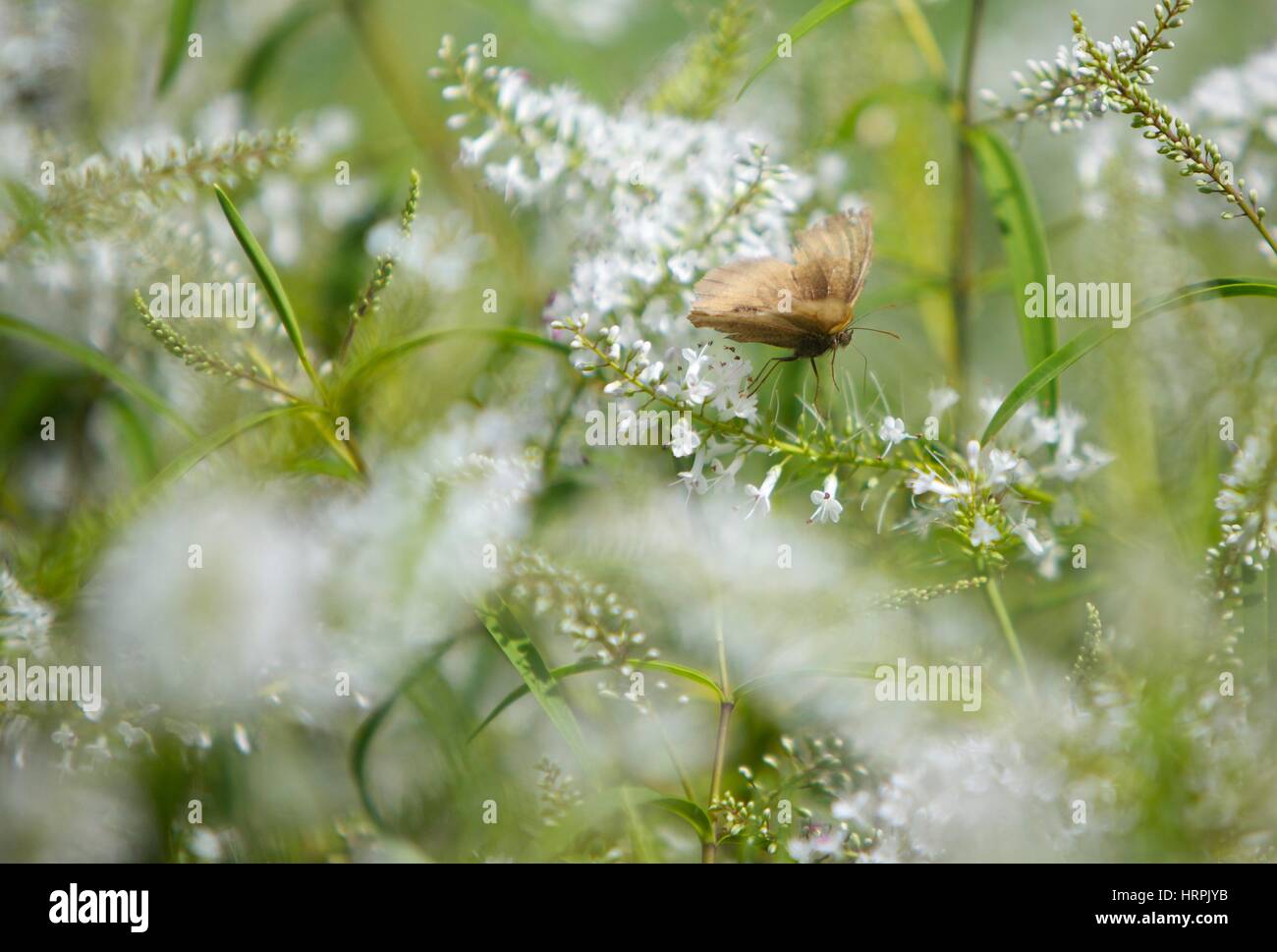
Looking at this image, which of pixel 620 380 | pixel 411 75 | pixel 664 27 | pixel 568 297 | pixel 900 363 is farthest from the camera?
pixel 664 27

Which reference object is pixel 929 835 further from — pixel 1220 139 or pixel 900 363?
pixel 1220 139

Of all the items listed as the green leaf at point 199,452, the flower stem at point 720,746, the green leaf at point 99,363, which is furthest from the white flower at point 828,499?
the green leaf at point 99,363

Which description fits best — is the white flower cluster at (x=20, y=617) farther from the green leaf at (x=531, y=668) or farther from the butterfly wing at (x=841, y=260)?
the butterfly wing at (x=841, y=260)

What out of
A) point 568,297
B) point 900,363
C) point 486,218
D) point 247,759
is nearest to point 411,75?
point 486,218

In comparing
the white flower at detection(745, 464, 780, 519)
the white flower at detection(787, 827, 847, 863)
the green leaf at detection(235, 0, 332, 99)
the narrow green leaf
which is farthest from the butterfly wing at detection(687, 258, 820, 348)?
the green leaf at detection(235, 0, 332, 99)

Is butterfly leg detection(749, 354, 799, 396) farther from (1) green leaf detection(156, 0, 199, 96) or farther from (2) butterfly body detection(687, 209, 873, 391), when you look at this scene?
(1) green leaf detection(156, 0, 199, 96)

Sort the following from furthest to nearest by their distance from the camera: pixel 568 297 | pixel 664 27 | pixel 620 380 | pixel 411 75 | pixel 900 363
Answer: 1. pixel 664 27
2. pixel 411 75
3. pixel 900 363
4. pixel 568 297
5. pixel 620 380

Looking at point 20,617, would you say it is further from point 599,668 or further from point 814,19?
point 814,19

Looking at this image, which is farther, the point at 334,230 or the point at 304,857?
the point at 334,230
